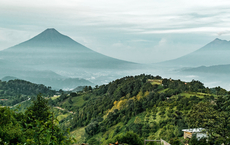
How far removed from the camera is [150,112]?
1484 inches

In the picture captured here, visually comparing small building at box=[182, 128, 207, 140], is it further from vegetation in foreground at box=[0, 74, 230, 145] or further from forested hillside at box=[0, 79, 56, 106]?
forested hillside at box=[0, 79, 56, 106]

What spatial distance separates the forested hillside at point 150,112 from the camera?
88.5 ft

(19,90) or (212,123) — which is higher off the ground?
(212,123)

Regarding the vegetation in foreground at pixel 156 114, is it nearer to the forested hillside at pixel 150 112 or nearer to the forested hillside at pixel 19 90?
the forested hillside at pixel 150 112

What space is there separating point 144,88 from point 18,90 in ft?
285

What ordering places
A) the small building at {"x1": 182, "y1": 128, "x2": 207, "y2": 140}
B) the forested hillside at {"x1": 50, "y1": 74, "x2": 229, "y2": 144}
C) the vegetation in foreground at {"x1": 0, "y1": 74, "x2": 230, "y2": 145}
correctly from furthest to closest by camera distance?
1. the forested hillside at {"x1": 50, "y1": 74, "x2": 229, "y2": 144}
2. the small building at {"x1": 182, "y1": 128, "x2": 207, "y2": 140}
3. the vegetation in foreground at {"x1": 0, "y1": 74, "x2": 230, "y2": 145}

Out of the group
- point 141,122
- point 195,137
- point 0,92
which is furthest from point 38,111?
point 0,92

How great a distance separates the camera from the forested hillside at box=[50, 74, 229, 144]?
1062 inches

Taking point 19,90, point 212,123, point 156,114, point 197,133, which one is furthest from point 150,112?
point 19,90

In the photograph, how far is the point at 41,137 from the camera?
7418mm

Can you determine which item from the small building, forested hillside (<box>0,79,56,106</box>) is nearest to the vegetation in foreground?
the small building

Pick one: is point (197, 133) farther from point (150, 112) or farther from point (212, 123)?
point (150, 112)

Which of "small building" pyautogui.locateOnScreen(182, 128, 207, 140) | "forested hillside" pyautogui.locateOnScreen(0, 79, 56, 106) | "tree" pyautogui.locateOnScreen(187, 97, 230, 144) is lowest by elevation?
"forested hillside" pyautogui.locateOnScreen(0, 79, 56, 106)

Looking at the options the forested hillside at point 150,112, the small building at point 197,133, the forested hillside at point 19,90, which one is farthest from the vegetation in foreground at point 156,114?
the forested hillside at point 19,90
